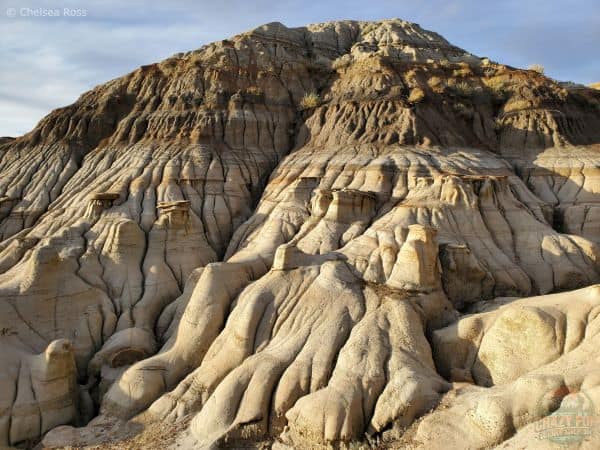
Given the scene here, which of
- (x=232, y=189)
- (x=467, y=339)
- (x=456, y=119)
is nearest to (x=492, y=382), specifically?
(x=467, y=339)

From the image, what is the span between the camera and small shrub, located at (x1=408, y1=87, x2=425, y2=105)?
27.1 m

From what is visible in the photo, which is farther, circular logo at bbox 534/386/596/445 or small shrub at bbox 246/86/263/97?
small shrub at bbox 246/86/263/97

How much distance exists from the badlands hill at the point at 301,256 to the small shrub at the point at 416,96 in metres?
0.15

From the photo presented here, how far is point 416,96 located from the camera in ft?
89.8

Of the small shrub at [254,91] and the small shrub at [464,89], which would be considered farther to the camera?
the small shrub at [254,91]

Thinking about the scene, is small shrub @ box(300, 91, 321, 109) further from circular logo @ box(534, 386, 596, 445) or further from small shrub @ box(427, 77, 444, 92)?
circular logo @ box(534, 386, 596, 445)

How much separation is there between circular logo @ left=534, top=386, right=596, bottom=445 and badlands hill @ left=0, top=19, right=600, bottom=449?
88 millimetres

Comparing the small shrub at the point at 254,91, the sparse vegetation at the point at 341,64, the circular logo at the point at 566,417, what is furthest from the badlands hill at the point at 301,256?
the sparse vegetation at the point at 341,64

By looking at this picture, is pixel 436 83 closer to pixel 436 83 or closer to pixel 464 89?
pixel 436 83

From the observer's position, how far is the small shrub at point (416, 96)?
27.1 meters

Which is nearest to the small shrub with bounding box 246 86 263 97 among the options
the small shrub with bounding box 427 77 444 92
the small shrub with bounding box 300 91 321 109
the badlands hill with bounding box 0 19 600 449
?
the badlands hill with bounding box 0 19 600 449

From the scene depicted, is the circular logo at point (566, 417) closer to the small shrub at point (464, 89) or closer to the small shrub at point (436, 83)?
the small shrub at point (436, 83)

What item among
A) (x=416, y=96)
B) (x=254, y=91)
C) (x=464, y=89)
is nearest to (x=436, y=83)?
(x=464, y=89)

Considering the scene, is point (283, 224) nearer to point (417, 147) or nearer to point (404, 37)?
point (417, 147)
